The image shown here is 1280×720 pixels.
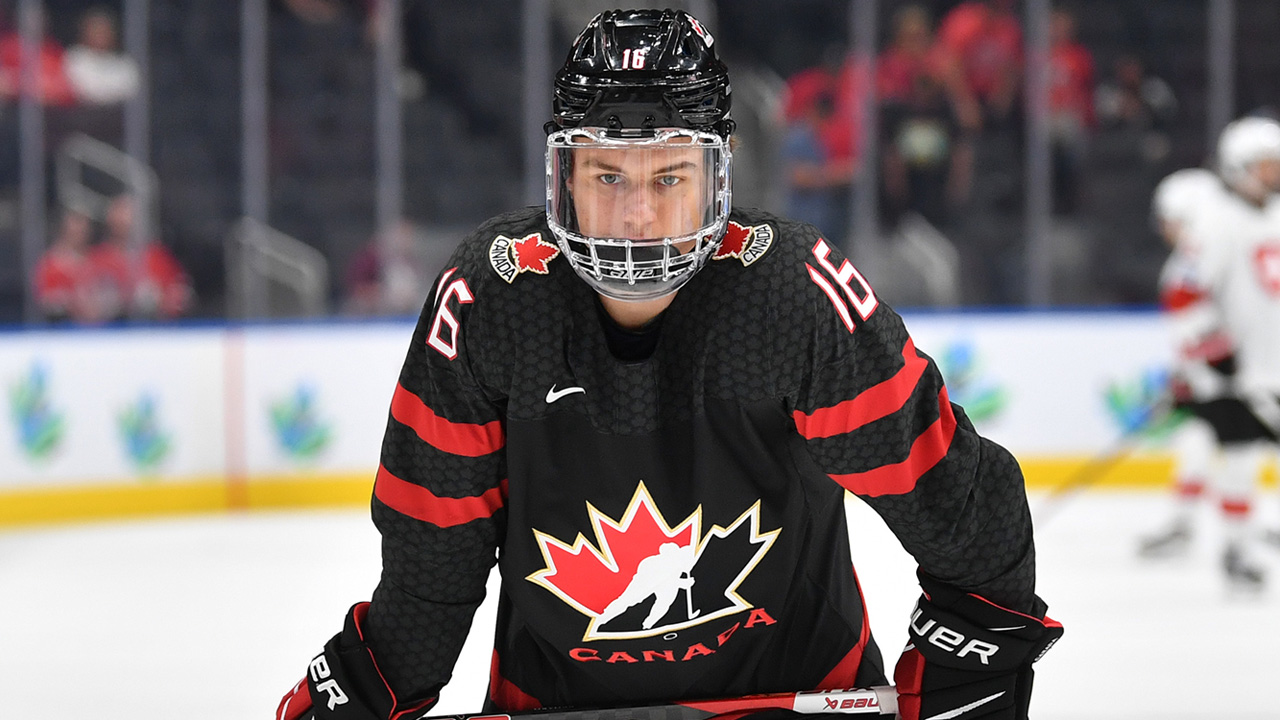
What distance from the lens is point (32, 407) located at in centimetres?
468

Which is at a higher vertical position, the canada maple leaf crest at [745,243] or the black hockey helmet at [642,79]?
the black hockey helmet at [642,79]

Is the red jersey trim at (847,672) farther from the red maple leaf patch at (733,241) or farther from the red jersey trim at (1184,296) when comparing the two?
the red jersey trim at (1184,296)

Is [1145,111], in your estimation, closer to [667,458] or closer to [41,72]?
[41,72]

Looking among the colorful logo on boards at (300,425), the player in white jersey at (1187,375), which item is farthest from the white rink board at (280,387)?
the player in white jersey at (1187,375)

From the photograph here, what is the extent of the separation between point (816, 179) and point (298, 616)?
3301 millimetres

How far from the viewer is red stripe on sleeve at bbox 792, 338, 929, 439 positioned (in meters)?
1.17

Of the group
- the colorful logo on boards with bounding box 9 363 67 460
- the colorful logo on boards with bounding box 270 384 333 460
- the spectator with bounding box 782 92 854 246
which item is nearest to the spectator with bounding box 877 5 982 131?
the spectator with bounding box 782 92 854 246

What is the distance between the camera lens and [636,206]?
1.19 m

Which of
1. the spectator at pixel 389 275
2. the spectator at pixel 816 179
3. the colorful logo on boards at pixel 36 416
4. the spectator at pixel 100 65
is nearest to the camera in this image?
the colorful logo on boards at pixel 36 416

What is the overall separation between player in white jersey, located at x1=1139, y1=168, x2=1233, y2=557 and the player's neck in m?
3.24

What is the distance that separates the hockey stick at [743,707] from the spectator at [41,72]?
189 inches

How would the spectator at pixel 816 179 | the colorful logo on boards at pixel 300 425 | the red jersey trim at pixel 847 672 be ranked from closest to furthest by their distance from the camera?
the red jersey trim at pixel 847 672 → the colorful logo on boards at pixel 300 425 → the spectator at pixel 816 179

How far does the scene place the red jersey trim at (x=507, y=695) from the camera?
Answer: 1394mm

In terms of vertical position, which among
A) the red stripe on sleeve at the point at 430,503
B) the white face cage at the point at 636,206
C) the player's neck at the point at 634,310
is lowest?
the red stripe on sleeve at the point at 430,503
